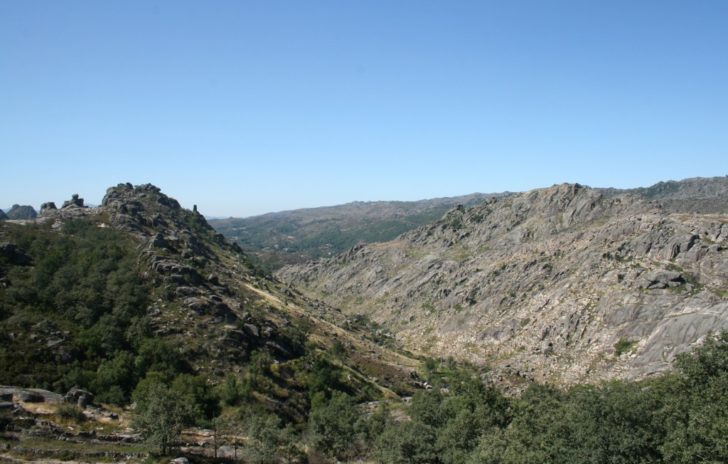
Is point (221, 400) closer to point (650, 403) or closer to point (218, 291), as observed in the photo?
point (218, 291)

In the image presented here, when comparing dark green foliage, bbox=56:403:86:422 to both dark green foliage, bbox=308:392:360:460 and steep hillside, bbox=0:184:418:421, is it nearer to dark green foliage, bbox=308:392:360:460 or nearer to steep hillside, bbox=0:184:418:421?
steep hillside, bbox=0:184:418:421

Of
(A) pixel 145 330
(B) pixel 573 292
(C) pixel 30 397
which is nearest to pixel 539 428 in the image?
(C) pixel 30 397

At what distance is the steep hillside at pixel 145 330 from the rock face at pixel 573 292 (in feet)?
84.1

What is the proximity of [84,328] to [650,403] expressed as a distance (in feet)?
271

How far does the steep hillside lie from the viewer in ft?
238

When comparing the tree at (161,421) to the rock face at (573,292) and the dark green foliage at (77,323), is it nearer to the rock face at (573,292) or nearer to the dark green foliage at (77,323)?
the dark green foliage at (77,323)

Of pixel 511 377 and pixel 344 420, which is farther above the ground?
pixel 344 420

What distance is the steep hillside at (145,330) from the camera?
238 ft

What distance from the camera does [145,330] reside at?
85.0 metres

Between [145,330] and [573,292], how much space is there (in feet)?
306

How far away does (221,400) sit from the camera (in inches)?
2862

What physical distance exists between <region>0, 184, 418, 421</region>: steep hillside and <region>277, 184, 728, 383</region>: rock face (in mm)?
25634

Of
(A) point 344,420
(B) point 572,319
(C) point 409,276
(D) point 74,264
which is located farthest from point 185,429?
(C) point 409,276

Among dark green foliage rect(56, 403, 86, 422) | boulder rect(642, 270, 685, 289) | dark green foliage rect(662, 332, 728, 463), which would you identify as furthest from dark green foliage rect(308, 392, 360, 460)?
boulder rect(642, 270, 685, 289)
